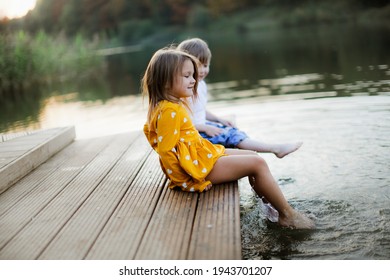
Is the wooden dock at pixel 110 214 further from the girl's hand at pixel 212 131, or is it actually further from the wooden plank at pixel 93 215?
the girl's hand at pixel 212 131

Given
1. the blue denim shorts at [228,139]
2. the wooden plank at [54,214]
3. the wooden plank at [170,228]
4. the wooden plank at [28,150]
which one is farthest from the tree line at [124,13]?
the wooden plank at [170,228]

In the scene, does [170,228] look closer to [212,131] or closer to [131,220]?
[131,220]

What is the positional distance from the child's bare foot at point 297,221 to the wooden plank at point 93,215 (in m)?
0.95

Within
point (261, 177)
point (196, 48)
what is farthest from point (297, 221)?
point (196, 48)

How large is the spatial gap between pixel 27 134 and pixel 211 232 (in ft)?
8.79

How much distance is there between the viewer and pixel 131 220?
2191 millimetres

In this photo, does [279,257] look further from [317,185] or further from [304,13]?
[304,13]

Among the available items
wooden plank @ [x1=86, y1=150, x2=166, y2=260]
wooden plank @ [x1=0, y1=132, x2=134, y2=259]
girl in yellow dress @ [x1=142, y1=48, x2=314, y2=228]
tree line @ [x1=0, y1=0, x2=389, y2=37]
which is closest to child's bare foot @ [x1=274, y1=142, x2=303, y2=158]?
girl in yellow dress @ [x1=142, y1=48, x2=314, y2=228]

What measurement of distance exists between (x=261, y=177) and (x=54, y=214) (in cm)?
114

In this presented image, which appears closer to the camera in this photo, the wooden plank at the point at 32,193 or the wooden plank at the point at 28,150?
the wooden plank at the point at 32,193

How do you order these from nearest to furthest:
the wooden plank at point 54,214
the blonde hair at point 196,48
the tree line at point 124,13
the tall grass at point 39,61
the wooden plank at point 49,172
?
the wooden plank at point 54,214, the wooden plank at point 49,172, the blonde hair at point 196,48, the tall grass at point 39,61, the tree line at point 124,13

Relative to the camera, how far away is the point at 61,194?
2.69 metres

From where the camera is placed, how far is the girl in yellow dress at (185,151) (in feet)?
7.72

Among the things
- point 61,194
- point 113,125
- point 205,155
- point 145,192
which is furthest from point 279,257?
point 113,125
